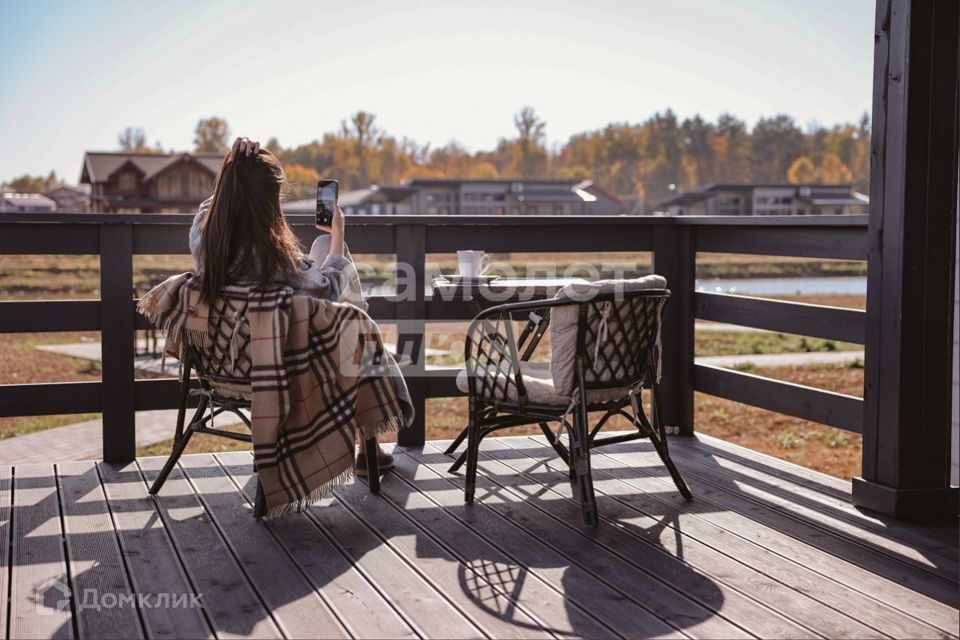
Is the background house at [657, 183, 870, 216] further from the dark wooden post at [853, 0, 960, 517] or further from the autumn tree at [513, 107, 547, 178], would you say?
the dark wooden post at [853, 0, 960, 517]

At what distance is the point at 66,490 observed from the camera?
3.25 metres

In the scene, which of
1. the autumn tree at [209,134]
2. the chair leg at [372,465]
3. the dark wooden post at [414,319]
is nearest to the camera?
the chair leg at [372,465]

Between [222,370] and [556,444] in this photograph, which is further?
[556,444]

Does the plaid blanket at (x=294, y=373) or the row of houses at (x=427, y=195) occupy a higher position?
the row of houses at (x=427, y=195)

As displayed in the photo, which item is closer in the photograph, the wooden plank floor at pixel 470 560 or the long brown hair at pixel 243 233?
the wooden plank floor at pixel 470 560

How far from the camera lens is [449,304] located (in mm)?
4086

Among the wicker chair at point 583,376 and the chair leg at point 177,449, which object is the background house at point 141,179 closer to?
the chair leg at point 177,449

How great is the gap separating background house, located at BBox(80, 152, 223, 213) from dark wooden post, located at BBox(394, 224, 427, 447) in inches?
1528

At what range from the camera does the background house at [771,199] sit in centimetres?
5909

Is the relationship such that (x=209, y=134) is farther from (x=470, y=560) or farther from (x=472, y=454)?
(x=470, y=560)

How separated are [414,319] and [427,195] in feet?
170

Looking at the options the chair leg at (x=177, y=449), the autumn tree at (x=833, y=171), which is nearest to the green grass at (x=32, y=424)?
the chair leg at (x=177, y=449)

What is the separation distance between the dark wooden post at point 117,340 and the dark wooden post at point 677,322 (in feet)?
7.29

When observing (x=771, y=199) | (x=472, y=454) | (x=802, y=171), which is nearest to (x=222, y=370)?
(x=472, y=454)
